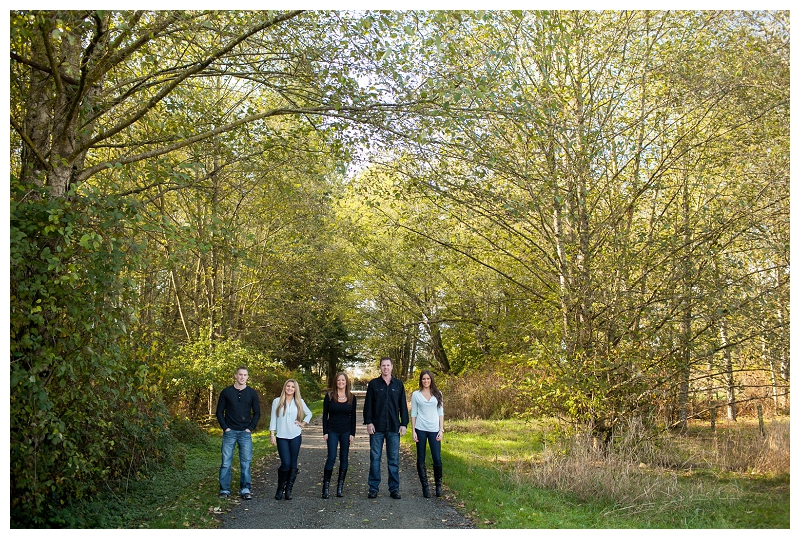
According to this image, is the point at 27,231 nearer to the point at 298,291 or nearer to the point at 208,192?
the point at 208,192

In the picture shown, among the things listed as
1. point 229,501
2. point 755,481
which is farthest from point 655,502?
point 229,501

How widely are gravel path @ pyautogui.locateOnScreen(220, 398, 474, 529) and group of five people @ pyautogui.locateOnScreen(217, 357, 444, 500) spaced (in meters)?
0.20

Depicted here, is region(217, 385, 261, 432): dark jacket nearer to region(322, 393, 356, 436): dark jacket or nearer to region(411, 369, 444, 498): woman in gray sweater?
region(322, 393, 356, 436): dark jacket

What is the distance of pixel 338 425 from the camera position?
8.12 meters

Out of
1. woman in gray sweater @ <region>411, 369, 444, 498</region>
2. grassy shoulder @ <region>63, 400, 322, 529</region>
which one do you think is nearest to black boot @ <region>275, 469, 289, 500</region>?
grassy shoulder @ <region>63, 400, 322, 529</region>

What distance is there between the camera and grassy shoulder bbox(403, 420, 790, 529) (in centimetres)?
693

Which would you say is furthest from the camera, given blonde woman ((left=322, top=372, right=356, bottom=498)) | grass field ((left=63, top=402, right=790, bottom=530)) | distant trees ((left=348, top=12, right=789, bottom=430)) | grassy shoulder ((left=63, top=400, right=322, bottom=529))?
distant trees ((left=348, top=12, right=789, bottom=430))

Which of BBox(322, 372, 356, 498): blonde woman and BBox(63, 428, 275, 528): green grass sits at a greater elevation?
BBox(322, 372, 356, 498): blonde woman

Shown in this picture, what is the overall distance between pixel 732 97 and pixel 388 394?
23.8 ft

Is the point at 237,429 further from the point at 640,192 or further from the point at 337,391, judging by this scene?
the point at 640,192

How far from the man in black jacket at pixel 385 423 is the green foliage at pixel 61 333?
2.92 m

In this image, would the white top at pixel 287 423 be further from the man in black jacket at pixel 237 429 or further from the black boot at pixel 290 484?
the black boot at pixel 290 484

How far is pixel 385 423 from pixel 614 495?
9.88 ft

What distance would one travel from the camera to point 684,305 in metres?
9.17
